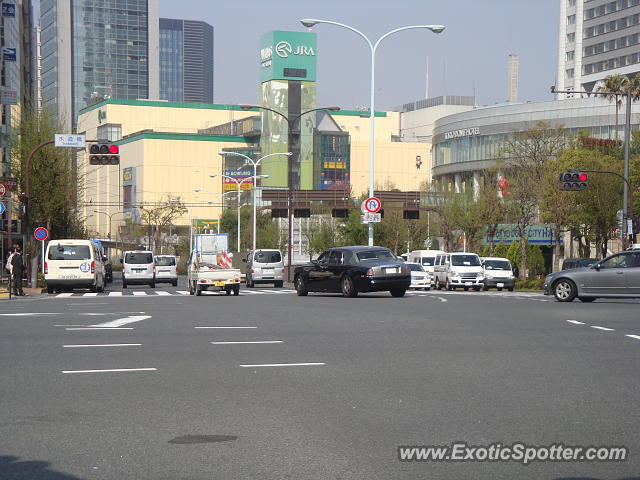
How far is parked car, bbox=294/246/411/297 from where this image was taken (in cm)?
3069

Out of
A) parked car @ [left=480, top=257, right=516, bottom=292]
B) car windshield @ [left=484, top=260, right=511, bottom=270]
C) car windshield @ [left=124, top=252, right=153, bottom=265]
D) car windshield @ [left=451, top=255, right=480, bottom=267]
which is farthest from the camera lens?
car windshield @ [left=484, top=260, right=511, bottom=270]

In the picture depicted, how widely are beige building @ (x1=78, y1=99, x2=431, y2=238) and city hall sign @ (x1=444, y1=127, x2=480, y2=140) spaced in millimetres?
44568

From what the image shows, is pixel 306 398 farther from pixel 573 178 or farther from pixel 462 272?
pixel 462 272

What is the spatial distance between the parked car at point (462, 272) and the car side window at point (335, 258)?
17.0 meters

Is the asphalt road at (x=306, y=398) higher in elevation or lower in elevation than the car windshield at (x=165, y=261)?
higher

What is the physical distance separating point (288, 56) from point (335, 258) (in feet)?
365

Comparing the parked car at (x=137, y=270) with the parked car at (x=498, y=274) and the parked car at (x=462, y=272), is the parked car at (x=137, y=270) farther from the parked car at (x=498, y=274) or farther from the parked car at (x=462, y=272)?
the parked car at (x=498, y=274)

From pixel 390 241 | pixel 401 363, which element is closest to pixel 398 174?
pixel 390 241

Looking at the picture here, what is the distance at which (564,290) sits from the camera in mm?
27094

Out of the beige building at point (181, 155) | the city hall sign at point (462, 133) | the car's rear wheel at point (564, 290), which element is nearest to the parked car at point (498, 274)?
the car's rear wheel at point (564, 290)

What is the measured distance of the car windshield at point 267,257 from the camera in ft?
158

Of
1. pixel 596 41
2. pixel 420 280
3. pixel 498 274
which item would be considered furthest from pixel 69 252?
pixel 596 41

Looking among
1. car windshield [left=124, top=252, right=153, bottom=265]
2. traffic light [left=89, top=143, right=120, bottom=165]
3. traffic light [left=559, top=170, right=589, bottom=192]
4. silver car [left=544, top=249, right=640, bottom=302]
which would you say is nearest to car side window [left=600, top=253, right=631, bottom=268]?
silver car [left=544, top=249, right=640, bottom=302]

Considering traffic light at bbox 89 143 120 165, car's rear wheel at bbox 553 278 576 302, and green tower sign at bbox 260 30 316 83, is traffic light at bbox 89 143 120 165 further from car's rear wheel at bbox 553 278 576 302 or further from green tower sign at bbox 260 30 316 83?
green tower sign at bbox 260 30 316 83
